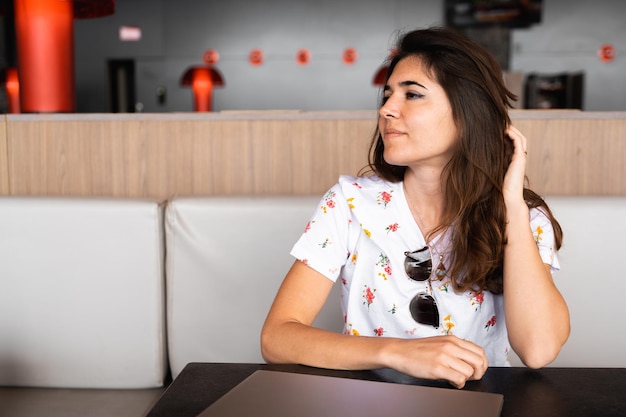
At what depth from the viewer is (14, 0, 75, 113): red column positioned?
2031 mm

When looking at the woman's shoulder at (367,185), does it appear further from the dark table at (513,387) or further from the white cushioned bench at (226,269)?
the dark table at (513,387)

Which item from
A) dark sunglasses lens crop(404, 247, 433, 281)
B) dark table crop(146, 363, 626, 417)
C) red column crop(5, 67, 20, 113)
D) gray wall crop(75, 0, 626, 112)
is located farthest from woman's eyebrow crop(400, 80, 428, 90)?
gray wall crop(75, 0, 626, 112)

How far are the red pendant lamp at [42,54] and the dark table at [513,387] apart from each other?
1422 mm

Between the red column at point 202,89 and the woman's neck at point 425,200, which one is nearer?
the woman's neck at point 425,200

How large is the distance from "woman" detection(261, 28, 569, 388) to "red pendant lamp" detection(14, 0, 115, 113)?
1152mm

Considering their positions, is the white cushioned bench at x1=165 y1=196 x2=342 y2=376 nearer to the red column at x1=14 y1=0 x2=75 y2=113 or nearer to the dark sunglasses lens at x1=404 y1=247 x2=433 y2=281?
the dark sunglasses lens at x1=404 y1=247 x2=433 y2=281

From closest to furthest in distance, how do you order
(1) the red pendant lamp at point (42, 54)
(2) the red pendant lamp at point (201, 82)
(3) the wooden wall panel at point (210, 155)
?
(3) the wooden wall panel at point (210, 155) < (1) the red pendant lamp at point (42, 54) < (2) the red pendant lamp at point (201, 82)

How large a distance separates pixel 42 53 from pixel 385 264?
4.55 ft

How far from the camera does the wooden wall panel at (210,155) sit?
1.76 metres

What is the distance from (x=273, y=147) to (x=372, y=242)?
617 millimetres

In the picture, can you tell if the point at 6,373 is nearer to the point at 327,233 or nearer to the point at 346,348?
the point at 327,233

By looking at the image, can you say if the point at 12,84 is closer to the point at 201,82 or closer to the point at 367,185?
the point at 201,82

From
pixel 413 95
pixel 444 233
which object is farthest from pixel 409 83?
pixel 444 233

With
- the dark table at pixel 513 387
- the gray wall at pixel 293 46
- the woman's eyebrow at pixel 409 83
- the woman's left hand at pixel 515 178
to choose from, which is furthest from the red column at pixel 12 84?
the dark table at pixel 513 387
